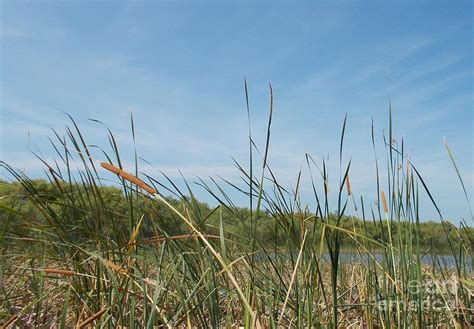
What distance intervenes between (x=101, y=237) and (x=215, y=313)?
0.43m

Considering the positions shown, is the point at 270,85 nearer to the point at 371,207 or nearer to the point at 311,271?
the point at 311,271

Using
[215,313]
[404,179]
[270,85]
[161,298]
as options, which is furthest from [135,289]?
[404,179]

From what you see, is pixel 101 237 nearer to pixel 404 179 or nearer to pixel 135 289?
pixel 135 289

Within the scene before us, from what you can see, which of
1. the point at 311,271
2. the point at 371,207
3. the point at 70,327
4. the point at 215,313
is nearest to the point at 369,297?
the point at 371,207

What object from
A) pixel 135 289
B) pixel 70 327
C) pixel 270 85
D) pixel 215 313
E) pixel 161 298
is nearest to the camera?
pixel 270 85

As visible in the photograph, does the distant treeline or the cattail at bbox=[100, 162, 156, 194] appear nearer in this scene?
the cattail at bbox=[100, 162, 156, 194]

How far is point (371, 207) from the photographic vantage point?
1481 mm

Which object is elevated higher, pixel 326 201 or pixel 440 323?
pixel 326 201

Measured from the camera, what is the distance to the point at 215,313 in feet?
3.61

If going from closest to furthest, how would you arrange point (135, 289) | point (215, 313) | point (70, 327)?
point (215, 313)
point (135, 289)
point (70, 327)

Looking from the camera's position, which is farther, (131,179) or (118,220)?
(118,220)

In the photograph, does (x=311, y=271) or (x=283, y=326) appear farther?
(x=283, y=326)

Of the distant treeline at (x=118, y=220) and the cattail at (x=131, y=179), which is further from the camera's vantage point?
the distant treeline at (x=118, y=220)

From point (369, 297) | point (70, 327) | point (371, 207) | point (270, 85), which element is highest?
point (270, 85)
